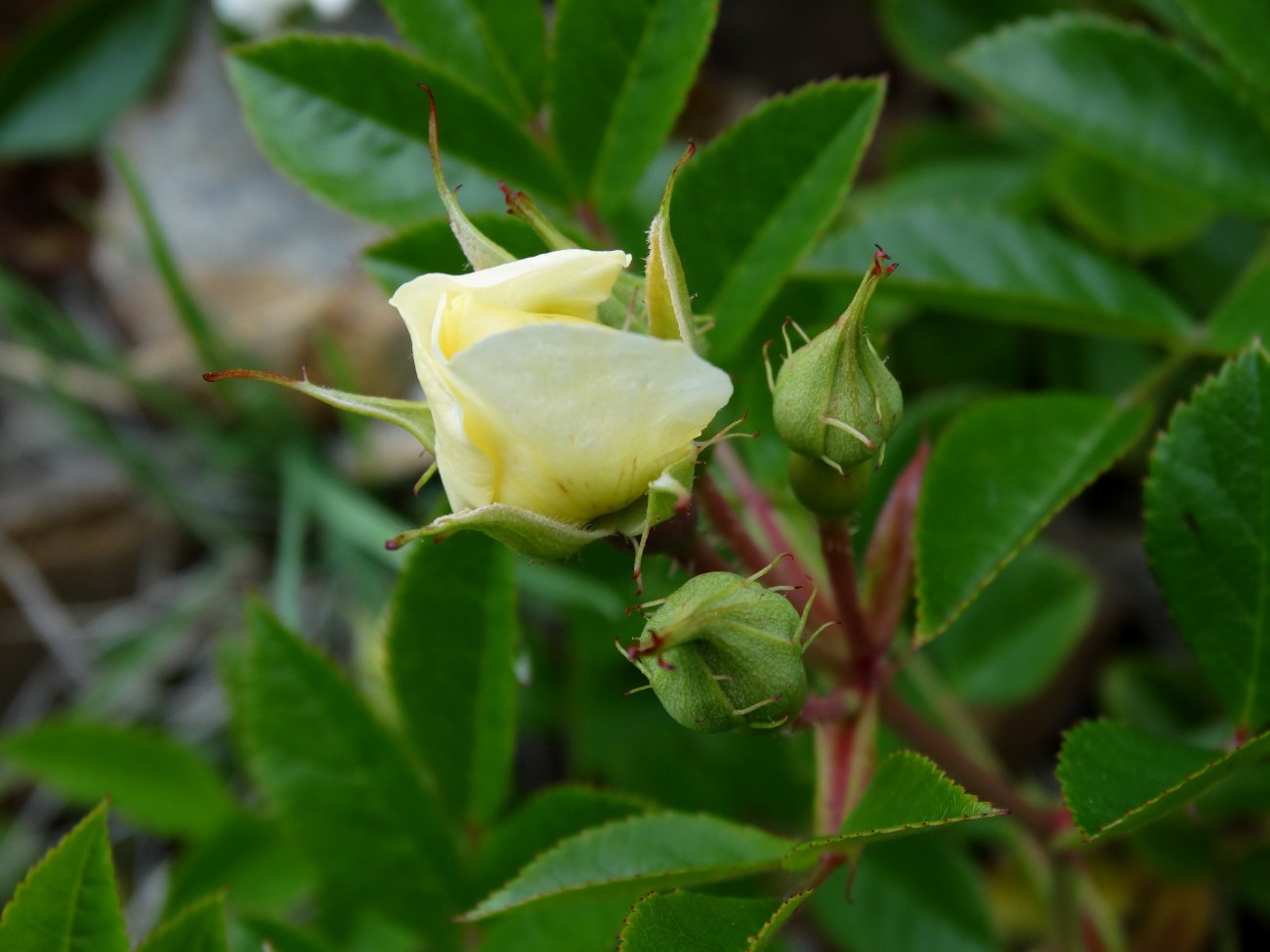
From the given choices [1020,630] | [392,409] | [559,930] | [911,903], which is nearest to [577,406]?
[392,409]

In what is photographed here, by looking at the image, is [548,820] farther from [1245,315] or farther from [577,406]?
[1245,315]

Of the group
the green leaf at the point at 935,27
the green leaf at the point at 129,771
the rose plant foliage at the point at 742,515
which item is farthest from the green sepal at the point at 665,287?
the green leaf at the point at 935,27

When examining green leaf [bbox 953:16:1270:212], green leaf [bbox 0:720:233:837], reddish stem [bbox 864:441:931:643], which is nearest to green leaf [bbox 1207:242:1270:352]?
green leaf [bbox 953:16:1270:212]

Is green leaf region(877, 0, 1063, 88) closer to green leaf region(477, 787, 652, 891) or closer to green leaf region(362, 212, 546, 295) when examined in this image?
green leaf region(362, 212, 546, 295)

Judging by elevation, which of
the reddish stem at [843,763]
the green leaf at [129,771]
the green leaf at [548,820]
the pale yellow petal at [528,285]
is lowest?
the green leaf at [129,771]

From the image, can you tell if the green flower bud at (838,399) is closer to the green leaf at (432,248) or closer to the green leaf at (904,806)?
the green leaf at (904,806)

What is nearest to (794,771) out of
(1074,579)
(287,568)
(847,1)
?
(1074,579)

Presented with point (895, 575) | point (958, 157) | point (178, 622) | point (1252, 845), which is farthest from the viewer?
point (178, 622)

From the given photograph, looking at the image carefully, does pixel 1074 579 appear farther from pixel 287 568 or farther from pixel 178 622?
pixel 178 622
